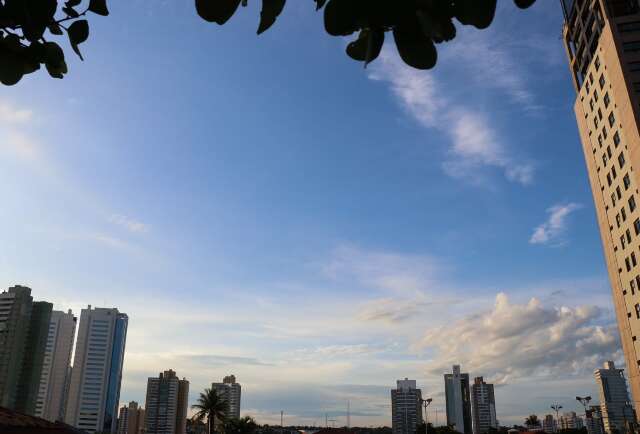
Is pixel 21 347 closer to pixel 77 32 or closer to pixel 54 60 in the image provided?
pixel 54 60

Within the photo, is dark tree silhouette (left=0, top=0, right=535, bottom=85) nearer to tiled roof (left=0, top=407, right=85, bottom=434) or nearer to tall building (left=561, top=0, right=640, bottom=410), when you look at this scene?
tiled roof (left=0, top=407, right=85, bottom=434)

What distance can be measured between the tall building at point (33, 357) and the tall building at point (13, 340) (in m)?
1.33

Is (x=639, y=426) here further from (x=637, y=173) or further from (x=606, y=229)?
(x=637, y=173)

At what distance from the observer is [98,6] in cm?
241

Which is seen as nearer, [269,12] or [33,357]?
[269,12]

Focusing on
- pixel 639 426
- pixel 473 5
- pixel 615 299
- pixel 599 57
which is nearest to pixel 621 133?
pixel 599 57

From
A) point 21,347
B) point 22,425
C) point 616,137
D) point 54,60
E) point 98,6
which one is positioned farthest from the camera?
point 21,347

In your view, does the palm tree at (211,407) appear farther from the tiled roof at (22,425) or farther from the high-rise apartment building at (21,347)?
the high-rise apartment building at (21,347)

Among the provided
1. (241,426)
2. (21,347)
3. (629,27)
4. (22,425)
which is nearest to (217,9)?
(22,425)

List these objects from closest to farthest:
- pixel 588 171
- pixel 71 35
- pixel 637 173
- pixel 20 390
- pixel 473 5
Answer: pixel 473 5 < pixel 71 35 < pixel 637 173 < pixel 588 171 < pixel 20 390

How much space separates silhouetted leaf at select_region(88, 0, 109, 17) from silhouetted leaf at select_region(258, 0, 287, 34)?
41.8 inches

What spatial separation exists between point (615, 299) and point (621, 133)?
16.6m

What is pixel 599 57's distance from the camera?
54625mm

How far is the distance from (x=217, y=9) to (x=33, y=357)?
595ft
